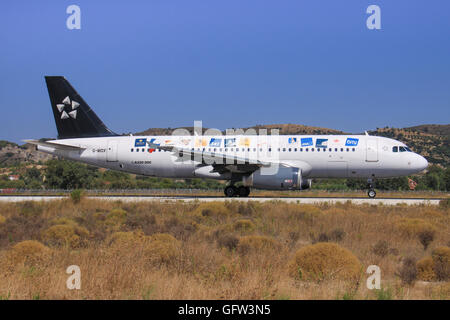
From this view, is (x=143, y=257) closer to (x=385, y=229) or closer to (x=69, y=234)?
(x=69, y=234)

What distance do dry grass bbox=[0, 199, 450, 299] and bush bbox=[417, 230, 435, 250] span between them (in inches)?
6.4

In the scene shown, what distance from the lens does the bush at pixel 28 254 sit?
10.6 m

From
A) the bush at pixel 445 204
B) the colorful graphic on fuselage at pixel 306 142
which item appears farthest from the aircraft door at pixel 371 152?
the bush at pixel 445 204

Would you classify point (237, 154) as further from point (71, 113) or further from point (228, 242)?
point (228, 242)

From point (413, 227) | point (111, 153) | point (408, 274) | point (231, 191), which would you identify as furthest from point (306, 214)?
point (111, 153)

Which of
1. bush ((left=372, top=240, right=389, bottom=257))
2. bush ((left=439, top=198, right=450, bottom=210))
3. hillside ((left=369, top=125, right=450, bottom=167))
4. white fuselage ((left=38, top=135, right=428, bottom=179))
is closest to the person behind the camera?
bush ((left=372, top=240, right=389, bottom=257))

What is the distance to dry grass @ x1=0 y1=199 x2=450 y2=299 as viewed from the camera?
824cm

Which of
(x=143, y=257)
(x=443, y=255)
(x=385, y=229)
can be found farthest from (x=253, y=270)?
(x=385, y=229)

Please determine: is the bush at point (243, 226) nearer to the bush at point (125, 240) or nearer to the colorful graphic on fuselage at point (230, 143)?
the bush at point (125, 240)

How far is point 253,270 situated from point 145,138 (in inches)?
975

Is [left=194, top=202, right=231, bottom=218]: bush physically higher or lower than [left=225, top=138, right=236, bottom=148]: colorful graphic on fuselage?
lower

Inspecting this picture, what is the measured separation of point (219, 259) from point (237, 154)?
66.5 ft

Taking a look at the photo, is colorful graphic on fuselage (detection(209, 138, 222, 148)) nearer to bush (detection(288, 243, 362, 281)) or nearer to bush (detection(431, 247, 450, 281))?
bush (detection(288, 243, 362, 281))

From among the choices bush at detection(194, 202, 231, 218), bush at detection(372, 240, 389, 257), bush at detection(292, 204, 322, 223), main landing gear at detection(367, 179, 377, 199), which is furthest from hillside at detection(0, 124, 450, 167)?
bush at detection(372, 240, 389, 257)
